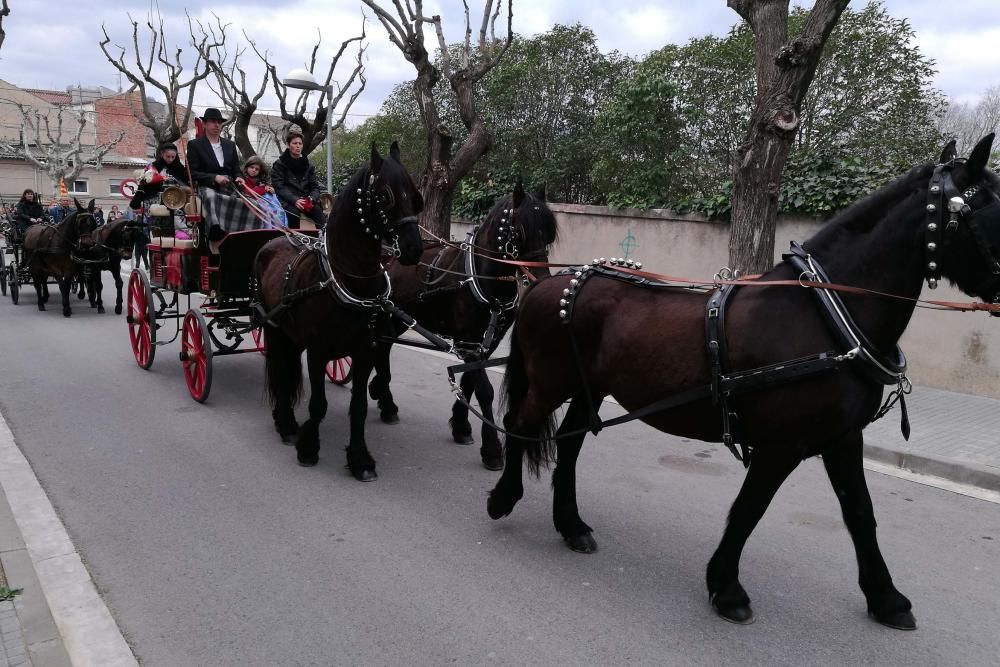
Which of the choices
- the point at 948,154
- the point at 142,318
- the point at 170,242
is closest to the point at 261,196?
the point at 170,242

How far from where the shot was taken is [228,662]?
2898 millimetres

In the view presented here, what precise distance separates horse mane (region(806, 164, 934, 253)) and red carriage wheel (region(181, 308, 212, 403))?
537cm

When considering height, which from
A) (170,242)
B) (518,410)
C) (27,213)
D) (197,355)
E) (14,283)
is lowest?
(14,283)

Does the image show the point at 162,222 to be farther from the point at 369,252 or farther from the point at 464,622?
the point at 464,622

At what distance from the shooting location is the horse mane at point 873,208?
2.87m

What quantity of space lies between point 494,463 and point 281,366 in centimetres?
204

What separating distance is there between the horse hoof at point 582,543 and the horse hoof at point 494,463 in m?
1.33

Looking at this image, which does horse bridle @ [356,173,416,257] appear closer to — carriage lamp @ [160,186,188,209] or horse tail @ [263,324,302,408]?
Result: horse tail @ [263,324,302,408]

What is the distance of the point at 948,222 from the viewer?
2695 millimetres

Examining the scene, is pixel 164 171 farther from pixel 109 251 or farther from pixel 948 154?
pixel 948 154

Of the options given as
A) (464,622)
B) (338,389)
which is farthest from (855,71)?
(464,622)

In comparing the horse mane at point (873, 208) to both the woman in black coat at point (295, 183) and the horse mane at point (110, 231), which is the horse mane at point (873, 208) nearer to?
the woman in black coat at point (295, 183)

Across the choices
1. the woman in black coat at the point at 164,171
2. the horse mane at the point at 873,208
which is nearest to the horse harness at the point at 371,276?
the horse mane at the point at 873,208

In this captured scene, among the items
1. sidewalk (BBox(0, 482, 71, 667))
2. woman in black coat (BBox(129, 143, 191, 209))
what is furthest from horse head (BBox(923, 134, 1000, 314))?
woman in black coat (BBox(129, 143, 191, 209))
